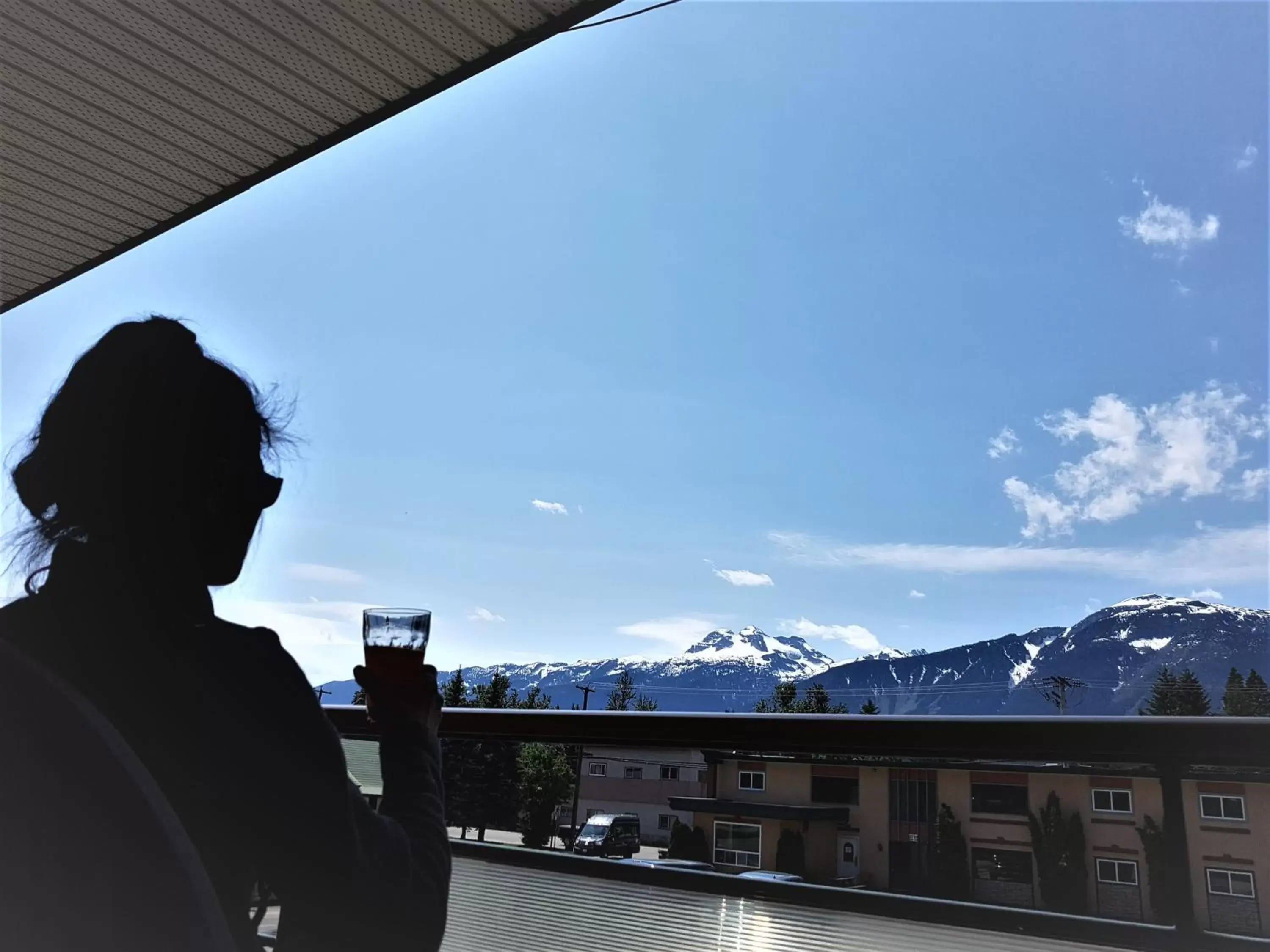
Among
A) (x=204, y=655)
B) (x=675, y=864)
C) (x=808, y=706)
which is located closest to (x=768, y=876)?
(x=675, y=864)

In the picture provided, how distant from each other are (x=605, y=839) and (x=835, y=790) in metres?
0.39

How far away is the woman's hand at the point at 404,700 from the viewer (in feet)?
2.60

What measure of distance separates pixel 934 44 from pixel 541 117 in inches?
488

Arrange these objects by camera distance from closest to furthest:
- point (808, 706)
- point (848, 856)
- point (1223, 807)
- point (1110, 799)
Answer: point (1223, 807) < point (1110, 799) < point (848, 856) < point (808, 706)

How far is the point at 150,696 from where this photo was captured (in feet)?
2.04

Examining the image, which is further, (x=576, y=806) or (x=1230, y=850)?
(x=576, y=806)

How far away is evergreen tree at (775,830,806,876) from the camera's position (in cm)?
103

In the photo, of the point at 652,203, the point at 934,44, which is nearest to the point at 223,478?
the point at 652,203

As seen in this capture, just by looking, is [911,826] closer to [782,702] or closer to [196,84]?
[196,84]

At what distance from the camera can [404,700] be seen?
Answer: 31.6 inches

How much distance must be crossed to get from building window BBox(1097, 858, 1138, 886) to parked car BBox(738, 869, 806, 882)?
338mm

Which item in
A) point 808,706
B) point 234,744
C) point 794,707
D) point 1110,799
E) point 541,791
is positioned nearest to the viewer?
point 234,744

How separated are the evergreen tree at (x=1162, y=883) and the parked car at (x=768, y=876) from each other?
387 millimetres

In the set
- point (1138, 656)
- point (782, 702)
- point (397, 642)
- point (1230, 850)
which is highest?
point (1138, 656)
